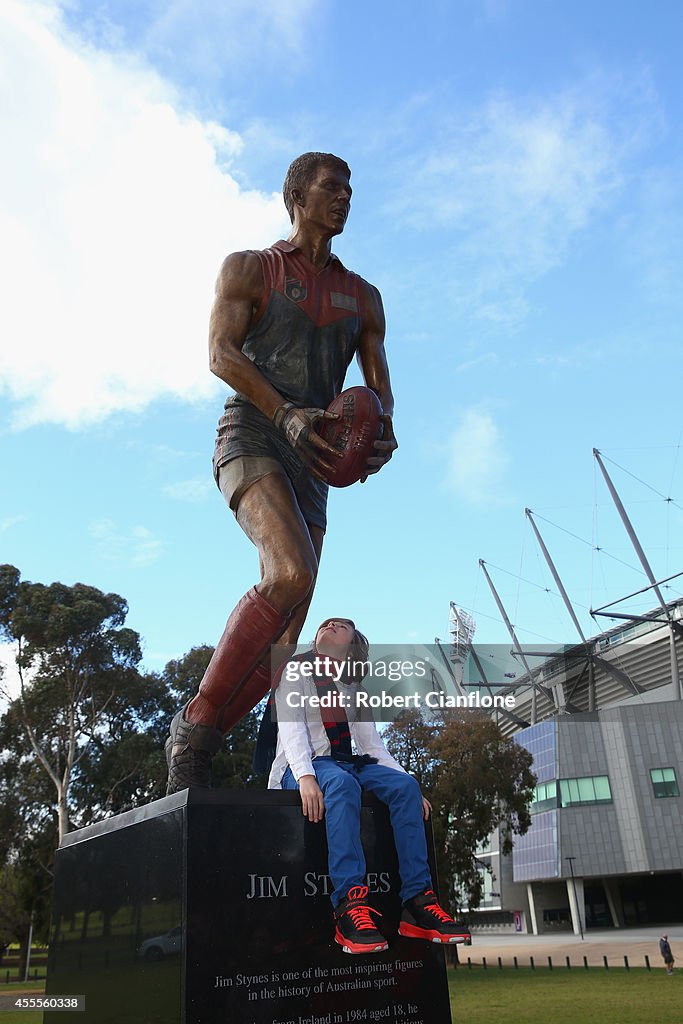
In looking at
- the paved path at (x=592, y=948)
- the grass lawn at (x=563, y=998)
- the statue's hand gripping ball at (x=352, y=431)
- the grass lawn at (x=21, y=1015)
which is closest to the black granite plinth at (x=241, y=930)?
the statue's hand gripping ball at (x=352, y=431)

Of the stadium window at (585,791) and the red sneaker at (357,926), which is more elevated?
the stadium window at (585,791)

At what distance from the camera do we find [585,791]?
49062 mm

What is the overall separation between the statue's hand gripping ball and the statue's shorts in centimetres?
41

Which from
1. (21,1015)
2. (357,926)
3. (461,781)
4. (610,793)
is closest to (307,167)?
(357,926)

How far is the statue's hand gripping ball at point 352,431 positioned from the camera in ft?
13.8

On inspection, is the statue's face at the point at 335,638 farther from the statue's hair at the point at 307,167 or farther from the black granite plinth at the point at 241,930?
the statue's hair at the point at 307,167

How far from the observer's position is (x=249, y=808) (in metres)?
3.58

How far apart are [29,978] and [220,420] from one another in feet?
144

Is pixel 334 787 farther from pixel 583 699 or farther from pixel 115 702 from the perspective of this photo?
pixel 583 699

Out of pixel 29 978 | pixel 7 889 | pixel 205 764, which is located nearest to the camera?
pixel 205 764

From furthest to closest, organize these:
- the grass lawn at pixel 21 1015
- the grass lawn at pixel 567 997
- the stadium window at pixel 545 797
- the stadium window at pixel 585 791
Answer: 1. the stadium window at pixel 545 797
2. the stadium window at pixel 585 791
3. the grass lawn at pixel 21 1015
4. the grass lawn at pixel 567 997

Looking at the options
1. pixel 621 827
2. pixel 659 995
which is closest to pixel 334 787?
pixel 659 995

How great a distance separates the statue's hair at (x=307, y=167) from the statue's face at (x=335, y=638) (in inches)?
101

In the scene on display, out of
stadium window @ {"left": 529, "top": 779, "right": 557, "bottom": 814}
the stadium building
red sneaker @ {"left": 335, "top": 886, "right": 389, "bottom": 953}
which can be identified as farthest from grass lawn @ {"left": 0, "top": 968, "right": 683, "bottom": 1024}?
stadium window @ {"left": 529, "top": 779, "right": 557, "bottom": 814}
